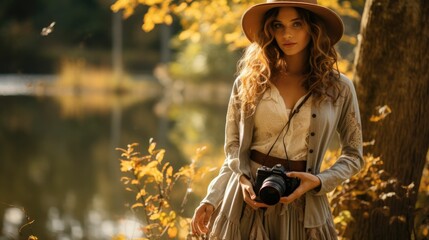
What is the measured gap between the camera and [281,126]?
2.54 meters

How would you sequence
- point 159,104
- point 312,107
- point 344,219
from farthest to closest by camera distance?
point 159,104
point 344,219
point 312,107

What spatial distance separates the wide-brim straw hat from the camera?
2525mm

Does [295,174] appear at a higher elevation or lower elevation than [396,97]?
lower

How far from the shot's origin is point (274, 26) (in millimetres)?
2635

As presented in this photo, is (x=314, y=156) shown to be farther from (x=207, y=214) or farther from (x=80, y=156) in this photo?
(x=80, y=156)

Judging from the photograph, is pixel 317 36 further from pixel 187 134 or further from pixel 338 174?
pixel 187 134

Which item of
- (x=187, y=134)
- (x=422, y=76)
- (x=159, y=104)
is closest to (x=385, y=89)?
(x=422, y=76)

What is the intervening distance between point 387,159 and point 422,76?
1.45ft

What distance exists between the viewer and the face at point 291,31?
8.45ft

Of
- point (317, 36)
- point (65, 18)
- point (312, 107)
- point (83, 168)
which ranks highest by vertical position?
point (65, 18)

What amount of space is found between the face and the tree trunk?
131cm

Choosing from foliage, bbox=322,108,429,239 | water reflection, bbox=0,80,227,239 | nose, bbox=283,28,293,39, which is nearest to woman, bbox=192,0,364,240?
nose, bbox=283,28,293,39

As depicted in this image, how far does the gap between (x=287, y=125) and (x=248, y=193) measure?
0.26 metres

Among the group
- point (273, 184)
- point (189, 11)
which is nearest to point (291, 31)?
point (273, 184)
